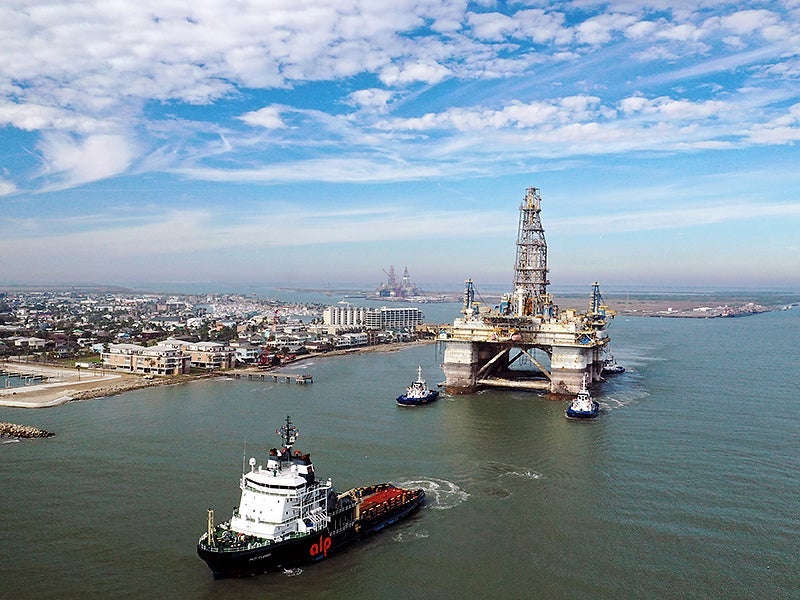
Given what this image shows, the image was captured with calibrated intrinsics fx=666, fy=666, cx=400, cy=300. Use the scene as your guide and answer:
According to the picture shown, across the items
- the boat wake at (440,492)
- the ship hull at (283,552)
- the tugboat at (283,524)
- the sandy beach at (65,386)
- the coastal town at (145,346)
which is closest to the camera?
the ship hull at (283,552)

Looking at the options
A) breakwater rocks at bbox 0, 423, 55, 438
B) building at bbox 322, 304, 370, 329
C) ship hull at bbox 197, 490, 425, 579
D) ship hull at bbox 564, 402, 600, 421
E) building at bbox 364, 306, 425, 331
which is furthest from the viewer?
building at bbox 322, 304, 370, 329

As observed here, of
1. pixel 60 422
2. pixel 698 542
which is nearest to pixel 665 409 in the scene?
pixel 698 542

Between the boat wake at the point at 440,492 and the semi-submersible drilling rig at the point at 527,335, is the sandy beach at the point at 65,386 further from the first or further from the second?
the boat wake at the point at 440,492

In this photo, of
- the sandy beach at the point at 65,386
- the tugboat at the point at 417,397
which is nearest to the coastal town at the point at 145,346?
the sandy beach at the point at 65,386

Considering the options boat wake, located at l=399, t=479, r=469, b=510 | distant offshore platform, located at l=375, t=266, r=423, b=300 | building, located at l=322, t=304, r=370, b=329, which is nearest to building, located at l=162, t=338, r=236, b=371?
boat wake, located at l=399, t=479, r=469, b=510

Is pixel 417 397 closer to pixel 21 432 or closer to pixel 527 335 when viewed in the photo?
pixel 527 335

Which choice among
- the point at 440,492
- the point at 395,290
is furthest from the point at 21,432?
the point at 395,290

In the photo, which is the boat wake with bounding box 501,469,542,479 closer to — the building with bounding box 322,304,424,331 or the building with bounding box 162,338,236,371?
the building with bounding box 162,338,236,371
